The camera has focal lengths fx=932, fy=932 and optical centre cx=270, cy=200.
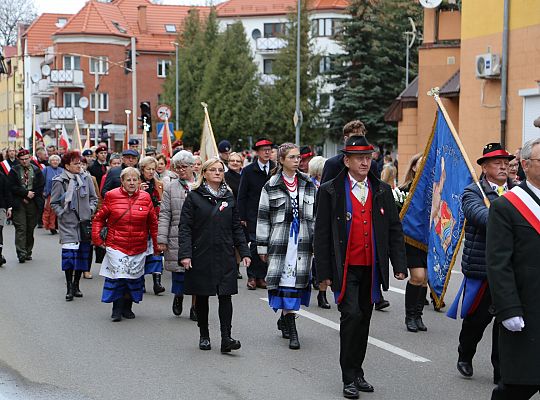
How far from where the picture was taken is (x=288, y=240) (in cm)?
939

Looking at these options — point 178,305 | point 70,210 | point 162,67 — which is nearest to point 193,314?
point 178,305

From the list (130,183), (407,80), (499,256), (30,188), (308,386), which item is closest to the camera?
(499,256)

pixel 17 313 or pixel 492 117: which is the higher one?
pixel 492 117

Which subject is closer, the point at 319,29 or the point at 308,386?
the point at 308,386

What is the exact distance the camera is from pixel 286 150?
9484 millimetres

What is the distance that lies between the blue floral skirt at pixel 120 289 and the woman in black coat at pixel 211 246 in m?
1.88

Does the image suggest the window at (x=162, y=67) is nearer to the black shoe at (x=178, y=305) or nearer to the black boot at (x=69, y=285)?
the black boot at (x=69, y=285)

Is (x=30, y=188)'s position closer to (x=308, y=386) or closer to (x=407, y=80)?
(x=308, y=386)

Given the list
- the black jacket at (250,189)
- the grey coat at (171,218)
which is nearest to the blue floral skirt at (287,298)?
the grey coat at (171,218)

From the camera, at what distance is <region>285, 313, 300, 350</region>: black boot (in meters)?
9.11

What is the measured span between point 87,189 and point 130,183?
2663mm

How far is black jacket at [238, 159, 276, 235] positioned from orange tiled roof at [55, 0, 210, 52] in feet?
222

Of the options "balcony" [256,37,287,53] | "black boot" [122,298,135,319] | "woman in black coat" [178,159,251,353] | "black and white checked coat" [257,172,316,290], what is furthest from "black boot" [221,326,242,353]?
"balcony" [256,37,287,53]

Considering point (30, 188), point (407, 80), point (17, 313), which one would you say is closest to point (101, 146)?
point (30, 188)
